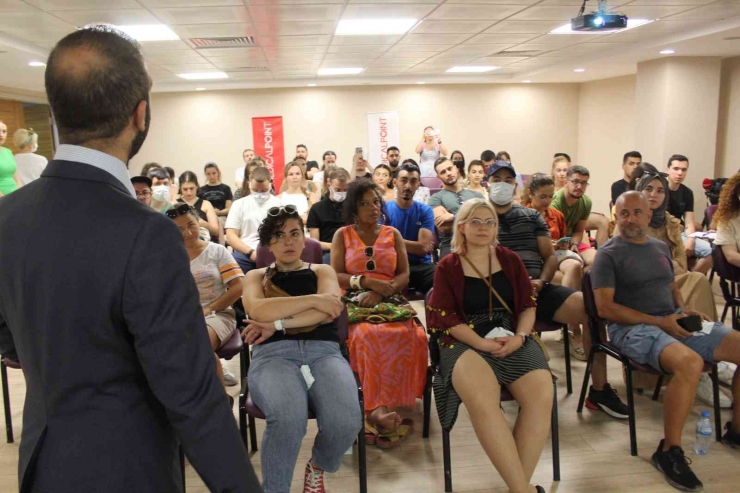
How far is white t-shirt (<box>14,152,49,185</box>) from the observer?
5.79m

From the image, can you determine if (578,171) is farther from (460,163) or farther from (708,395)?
(460,163)

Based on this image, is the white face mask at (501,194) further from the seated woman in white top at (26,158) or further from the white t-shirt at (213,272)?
the seated woman in white top at (26,158)

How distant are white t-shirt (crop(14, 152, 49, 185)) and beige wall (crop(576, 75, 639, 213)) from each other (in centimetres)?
997

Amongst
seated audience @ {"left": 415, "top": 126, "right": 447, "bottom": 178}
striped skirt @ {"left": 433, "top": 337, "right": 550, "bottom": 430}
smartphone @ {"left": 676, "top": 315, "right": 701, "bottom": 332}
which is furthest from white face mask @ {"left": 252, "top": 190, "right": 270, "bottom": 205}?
seated audience @ {"left": 415, "top": 126, "right": 447, "bottom": 178}

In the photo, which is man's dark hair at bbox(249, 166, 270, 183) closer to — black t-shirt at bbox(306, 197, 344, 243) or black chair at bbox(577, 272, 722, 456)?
black t-shirt at bbox(306, 197, 344, 243)

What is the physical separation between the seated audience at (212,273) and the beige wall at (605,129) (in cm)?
988

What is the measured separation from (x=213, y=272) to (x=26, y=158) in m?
4.05

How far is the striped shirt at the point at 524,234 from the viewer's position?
361 cm

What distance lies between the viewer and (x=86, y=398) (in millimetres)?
892

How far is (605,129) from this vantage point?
1166cm

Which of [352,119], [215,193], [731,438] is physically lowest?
[731,438]

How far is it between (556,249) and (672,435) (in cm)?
176

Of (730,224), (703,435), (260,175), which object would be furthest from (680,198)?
(260,175)

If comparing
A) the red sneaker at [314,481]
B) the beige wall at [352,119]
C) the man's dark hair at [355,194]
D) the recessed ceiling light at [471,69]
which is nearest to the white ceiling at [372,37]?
the recessed ceiling light at [471,69]
